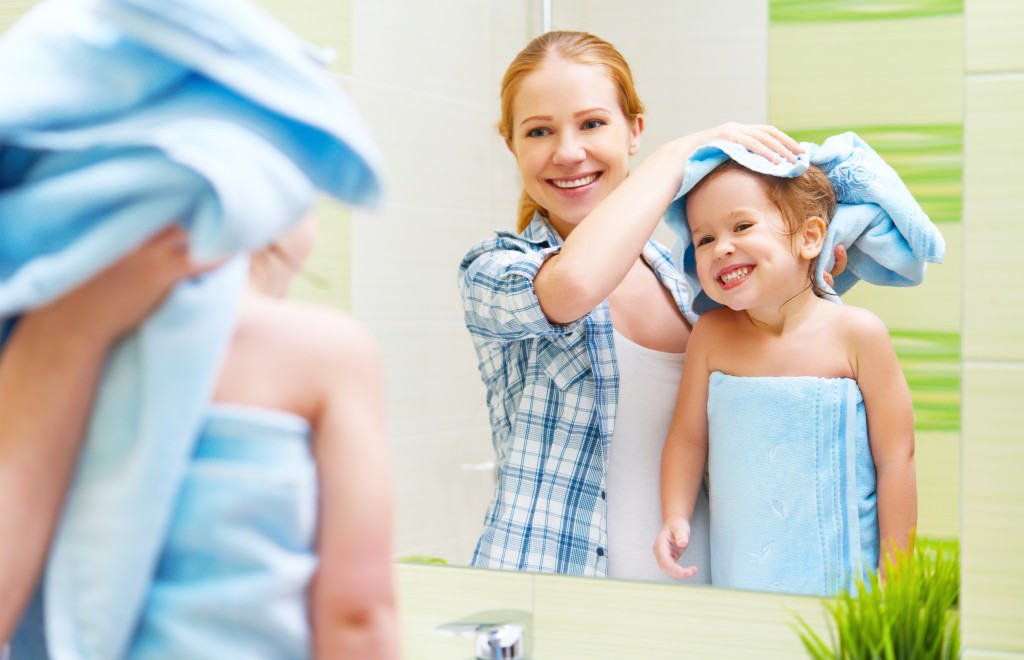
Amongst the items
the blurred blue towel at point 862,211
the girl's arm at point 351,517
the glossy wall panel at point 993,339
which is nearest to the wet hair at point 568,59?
the blurred blue towel at point 862,211

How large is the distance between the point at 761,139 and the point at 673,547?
0.42 metres

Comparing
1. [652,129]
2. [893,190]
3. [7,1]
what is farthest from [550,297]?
[7,1]

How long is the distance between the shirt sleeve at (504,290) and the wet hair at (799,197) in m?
0.22

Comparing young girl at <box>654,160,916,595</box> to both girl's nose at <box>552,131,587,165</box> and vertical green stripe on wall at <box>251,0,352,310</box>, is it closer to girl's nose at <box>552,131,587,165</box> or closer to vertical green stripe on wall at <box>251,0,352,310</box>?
girl's nose at <box>552,131,587,165</box>

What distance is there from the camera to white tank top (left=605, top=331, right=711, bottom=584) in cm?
92

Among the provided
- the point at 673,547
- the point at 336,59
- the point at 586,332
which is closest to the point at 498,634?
the point at 673,547

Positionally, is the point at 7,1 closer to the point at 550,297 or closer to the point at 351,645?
the point at 550,297

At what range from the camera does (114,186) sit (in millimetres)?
333

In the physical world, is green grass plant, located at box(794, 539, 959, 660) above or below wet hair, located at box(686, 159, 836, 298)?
below

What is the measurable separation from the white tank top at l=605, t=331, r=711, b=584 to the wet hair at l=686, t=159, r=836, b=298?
177 millimetres

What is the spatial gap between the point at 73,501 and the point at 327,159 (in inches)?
6.8

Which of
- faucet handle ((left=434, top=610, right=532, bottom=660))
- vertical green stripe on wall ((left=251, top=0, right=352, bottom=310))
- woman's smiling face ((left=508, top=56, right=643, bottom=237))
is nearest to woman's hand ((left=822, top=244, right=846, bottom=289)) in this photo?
woman's smiling face ((left=508, top=56, right=643, bottom=237))

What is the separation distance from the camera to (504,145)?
100 cm

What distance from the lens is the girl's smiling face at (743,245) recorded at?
0.84 meters
